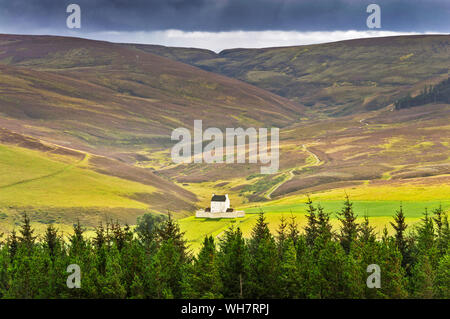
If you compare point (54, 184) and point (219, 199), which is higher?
point (54, 184)

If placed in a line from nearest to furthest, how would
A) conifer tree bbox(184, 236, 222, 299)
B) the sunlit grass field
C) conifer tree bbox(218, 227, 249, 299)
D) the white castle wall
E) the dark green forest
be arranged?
conifer tree bbox(184, 236, 222, 299) < the dark green forest < conifer tree bbox(218, 227, 249, 299) < the white castle wall < the sunlit grass field

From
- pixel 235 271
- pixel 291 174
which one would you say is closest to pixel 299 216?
pixel 235 271

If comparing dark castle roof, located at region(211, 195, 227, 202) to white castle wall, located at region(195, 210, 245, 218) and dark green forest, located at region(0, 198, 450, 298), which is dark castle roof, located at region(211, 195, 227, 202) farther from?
dark green forest, located at region(0, 198, 450, 298)

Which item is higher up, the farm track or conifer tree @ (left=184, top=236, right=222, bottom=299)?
the farm track

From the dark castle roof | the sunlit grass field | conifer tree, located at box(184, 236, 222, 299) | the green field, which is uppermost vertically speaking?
the sunlit grass field

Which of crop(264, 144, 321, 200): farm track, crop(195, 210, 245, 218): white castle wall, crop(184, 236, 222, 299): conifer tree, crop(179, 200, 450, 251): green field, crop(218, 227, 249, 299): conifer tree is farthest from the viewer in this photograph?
crop(264, 144, 321, 200): farm track

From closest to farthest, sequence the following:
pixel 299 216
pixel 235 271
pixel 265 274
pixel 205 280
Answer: pixel 205 280 < pixel 235 271 < pixel 265 274 < pixel 299 216

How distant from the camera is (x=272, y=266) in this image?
41.1 m

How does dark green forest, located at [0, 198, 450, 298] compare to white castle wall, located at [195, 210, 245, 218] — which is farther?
white castle wall, located at [195, 210, 245, 218]

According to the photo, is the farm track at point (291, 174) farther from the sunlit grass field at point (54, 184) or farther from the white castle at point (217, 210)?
the white castle at point (217, 210)

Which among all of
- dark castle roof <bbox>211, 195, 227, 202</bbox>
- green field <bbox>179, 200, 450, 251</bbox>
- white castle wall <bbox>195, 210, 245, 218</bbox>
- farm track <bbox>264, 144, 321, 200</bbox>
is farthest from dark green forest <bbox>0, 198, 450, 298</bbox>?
farm track <bbox>264, 144, 321, 200</bbox>

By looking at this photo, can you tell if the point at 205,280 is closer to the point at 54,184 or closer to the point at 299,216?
the point at 299,216

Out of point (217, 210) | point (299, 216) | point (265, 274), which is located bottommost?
point (265, 274)
